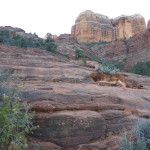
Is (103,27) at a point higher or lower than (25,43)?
higher

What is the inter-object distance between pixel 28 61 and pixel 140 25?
173 ft

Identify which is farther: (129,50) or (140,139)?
(129,50)

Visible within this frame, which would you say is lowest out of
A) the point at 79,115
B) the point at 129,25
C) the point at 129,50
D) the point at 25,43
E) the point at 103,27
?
the point at 79,115

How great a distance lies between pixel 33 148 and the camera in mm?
4426

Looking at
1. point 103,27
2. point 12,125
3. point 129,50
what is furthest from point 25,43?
point 103,27

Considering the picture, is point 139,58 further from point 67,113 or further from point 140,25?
point 67,113

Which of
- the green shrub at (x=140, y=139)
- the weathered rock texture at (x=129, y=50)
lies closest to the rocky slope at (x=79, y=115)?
the green shrub at (x=140, y=139)

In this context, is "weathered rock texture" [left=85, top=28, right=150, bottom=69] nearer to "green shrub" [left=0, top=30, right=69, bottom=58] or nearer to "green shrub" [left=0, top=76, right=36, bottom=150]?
"green shrub" [left=0, top=30, right=69, bottom=58]

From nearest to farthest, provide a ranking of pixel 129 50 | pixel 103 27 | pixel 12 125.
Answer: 1. pixel 12 125
2. pixel 129 50
3. pixel 103 27

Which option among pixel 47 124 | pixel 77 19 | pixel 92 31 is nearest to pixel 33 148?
pixel 47 124

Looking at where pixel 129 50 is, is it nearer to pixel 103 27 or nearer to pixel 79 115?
pixel 103 27

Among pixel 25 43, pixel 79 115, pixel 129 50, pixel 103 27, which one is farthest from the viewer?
pixel 103 27

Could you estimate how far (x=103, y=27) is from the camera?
55688 mm

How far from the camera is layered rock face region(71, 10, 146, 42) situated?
5394 centimetres
